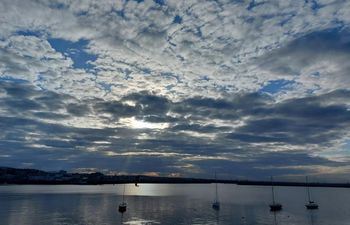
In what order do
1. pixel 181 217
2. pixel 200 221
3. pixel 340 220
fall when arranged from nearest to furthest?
pixel 200 221
pixel 181 217
pixel 340 220

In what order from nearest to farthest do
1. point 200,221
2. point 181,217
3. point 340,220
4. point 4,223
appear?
point 4,223 < point 200,221 < point 181,217 < point 340,220

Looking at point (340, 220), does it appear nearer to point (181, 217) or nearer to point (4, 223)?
point (181, 217)

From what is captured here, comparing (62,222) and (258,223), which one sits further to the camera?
(258,223)

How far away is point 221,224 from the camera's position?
283ft

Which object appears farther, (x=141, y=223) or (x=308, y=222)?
(x=308, y=222)

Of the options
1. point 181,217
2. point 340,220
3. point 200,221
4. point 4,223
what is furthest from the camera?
point 340,220

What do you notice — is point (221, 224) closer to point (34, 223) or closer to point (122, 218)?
point (122, 218)

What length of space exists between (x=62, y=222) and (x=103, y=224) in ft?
33.3

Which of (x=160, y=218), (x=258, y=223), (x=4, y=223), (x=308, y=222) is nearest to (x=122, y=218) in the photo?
(x=160, y=218)

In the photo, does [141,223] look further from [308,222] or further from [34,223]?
[308,222]

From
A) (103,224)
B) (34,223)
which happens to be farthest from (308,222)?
(34,223)

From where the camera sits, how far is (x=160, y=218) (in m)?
94.6

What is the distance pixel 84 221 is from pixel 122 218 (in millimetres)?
12613

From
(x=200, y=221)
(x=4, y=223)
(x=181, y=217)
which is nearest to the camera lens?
(x=4, y=223)
